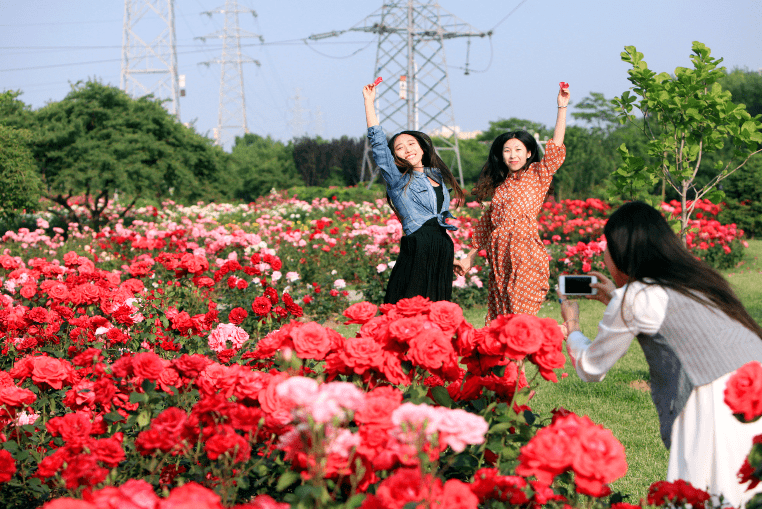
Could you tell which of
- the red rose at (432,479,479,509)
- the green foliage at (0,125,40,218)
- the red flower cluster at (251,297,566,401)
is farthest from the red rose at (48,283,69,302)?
the green foliage at (0,125,40,218)

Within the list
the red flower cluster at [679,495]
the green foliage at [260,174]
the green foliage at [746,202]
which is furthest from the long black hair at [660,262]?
the green foliage at [260,174]

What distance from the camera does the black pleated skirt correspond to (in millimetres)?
3348

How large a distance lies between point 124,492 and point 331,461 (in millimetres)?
359

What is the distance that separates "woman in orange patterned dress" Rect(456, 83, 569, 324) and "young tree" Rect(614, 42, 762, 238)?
1.37ft

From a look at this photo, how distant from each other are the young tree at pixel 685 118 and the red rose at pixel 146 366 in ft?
9.17

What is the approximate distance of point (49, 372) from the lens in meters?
1.90

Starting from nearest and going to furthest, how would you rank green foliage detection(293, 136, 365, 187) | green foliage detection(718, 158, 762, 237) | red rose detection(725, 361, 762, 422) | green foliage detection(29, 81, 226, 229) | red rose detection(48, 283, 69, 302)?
1. red rose detection(725, 361, 762, 422)
2. red rose detection(48, 283, 69, 302)
3. green foliage detection(29, 81, 226, 229)
4. green foliage detection(718, 158, 762, 237)
5. green foliage detection(293, 136, 365, 187)

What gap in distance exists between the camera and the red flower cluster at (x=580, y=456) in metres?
1.05

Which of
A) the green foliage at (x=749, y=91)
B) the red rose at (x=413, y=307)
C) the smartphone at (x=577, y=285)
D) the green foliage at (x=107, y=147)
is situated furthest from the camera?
the green foliage at (x=749, y=91)

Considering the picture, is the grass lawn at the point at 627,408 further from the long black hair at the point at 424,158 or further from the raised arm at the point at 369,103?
the raised arm at the point at 369,103

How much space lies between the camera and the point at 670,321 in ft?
5.38

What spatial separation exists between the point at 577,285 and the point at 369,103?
1.62 m

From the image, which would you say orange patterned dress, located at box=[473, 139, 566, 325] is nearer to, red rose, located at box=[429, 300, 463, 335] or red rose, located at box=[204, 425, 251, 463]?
red rose, located at box=[429, 300, 463, 335]

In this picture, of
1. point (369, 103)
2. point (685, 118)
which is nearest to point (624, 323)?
point (369, 103)
